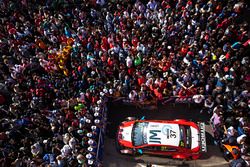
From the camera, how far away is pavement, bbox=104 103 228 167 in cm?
1263

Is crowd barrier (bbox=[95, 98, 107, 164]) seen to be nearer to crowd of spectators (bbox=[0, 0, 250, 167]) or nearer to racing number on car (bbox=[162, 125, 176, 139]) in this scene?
crowd of spectators (bbox=[0, 0, 250, 167])

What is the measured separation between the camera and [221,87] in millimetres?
12523

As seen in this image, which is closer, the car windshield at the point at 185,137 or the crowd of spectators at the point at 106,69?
the car windshield at the point at 185,137

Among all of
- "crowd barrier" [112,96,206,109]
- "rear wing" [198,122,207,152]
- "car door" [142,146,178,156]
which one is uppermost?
"crowd barrier" [112,96,206,109]

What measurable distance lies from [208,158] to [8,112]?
817 centimetres

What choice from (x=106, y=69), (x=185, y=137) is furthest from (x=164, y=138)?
(x=106, y=69)

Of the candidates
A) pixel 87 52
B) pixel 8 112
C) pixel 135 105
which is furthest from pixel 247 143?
pixel 8 112

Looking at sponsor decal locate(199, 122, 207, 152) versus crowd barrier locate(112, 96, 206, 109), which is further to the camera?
crowd barrier locate(112, 96, 206, 109)

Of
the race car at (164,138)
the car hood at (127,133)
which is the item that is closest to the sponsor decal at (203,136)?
the race car at (164,138)

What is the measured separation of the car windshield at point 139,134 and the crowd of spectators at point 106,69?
1136mm

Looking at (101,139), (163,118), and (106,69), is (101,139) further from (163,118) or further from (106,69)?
(106,69)

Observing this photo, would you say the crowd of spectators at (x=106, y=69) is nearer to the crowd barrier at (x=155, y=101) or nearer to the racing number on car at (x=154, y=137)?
the crowd barrier at (x=155, y=101)

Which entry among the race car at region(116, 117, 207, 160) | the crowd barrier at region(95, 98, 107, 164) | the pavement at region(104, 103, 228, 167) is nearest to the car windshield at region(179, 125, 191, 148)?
the race car at region(116, 117, 207, 160)

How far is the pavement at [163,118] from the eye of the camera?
12633mm
